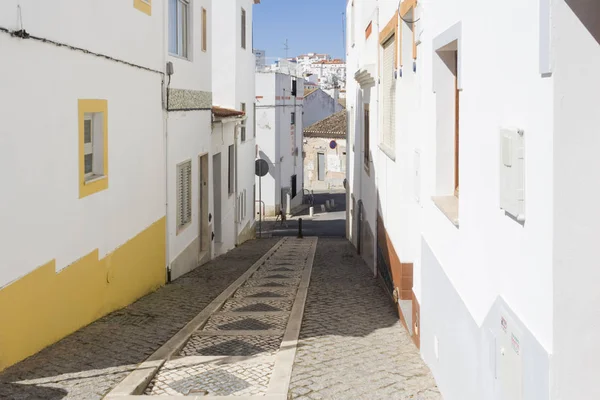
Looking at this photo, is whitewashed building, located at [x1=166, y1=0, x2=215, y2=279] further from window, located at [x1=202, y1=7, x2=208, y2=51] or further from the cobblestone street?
the cobblestone street

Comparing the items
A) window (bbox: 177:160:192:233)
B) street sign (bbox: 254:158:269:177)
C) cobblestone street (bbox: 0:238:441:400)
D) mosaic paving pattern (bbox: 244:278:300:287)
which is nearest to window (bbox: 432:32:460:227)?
cobblestone street (bbox: 0:238:441:400)

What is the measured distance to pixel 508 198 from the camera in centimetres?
367

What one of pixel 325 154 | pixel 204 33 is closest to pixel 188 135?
pixel 204 33

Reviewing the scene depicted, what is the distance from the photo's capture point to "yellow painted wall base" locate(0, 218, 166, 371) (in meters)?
6.16

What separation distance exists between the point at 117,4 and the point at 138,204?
2.65 metres

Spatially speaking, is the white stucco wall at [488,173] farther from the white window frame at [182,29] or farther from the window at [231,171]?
the window at [231,171]

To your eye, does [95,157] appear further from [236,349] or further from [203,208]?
[203,208]

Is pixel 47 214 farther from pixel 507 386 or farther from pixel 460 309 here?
pixel 507 386

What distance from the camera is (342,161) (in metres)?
52.3

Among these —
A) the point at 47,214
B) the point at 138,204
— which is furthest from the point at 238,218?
the point at 47,214

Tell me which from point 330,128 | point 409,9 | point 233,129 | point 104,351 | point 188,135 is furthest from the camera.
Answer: point 330,128

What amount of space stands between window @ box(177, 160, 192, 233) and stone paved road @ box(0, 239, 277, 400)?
240 centimetres

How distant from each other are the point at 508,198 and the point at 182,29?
11212 mm

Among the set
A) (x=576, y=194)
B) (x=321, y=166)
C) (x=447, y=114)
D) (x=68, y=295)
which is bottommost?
(x=68, y=295)
